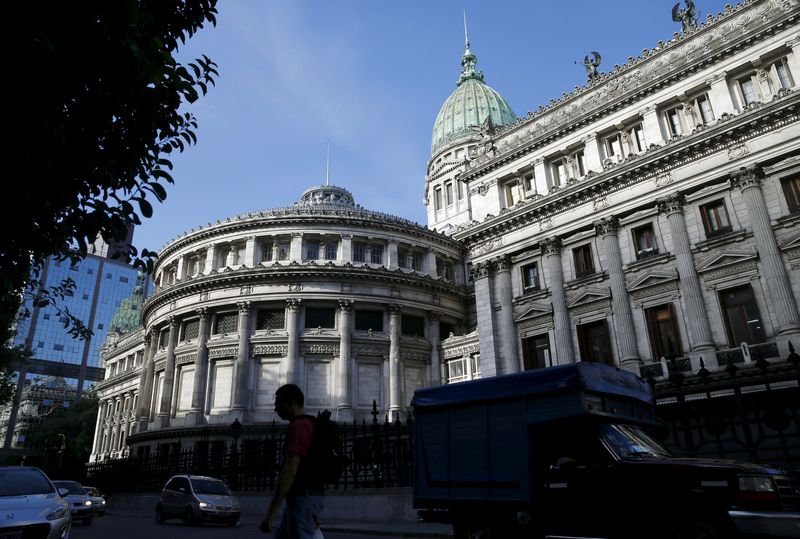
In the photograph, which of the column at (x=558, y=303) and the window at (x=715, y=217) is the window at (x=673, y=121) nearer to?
the window at (x=715, y=217)

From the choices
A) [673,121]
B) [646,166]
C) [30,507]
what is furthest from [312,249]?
[30,507]

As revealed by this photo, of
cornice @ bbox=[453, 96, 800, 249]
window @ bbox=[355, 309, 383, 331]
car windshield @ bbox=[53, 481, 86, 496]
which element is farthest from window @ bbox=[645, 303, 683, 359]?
window @ bbox=[355, 309, 383, 331]

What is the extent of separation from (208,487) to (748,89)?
28.9 metres

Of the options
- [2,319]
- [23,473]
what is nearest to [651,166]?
[23,473]

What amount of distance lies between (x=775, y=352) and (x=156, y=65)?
2367cm

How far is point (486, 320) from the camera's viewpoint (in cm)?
3117

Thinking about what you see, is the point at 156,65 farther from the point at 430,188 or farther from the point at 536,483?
the point at 430,188

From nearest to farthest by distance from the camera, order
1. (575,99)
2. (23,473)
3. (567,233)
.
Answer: (23,473)
(567,233)
(575,99)

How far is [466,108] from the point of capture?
75938 mm

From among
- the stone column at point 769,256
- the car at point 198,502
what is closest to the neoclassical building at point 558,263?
the stone column at point 769,256

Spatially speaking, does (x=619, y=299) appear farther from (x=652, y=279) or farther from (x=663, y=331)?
(x=663, y=331)

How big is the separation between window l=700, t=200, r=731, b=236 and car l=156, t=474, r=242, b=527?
2302 centimetres

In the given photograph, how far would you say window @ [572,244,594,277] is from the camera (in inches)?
1123

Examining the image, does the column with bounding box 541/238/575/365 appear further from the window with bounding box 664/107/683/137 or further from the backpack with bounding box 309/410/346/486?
the backpack with bounding box 309/410/346/486
